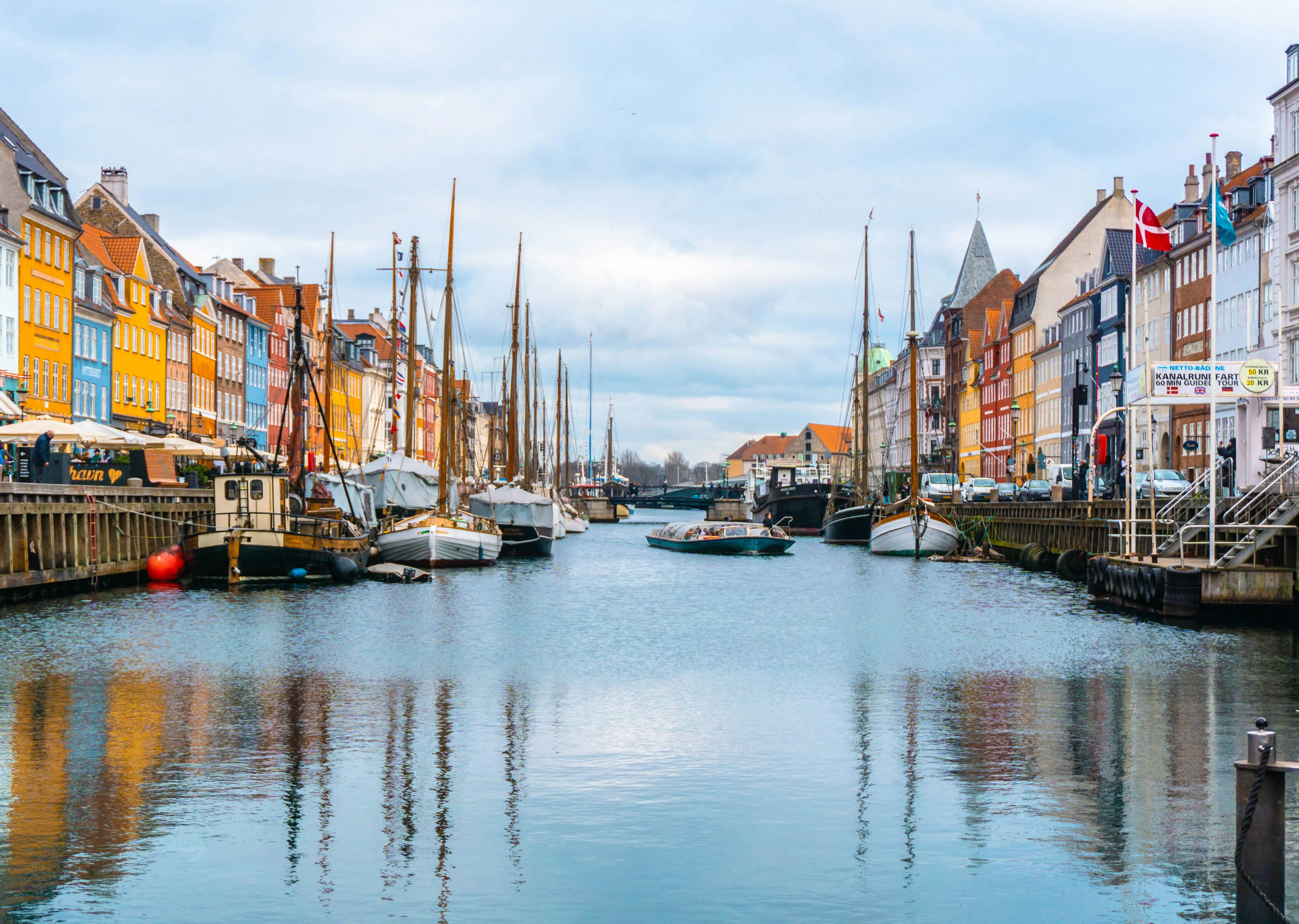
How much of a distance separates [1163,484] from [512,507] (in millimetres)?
35120

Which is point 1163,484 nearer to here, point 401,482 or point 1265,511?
point 1265,511

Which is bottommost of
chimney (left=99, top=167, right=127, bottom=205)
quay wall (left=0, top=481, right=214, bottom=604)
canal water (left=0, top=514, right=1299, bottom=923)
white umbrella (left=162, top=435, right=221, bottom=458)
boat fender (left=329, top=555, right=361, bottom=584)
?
canal water (left=0, top=514, right=1299, bottom=923)

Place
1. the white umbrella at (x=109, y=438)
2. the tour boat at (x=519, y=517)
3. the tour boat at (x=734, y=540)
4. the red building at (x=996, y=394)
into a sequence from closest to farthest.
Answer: the white umbrella at (x=109, y=438) → the tour boat at (x=519, y=517) → the tour boat at (x=734, y=540) → the red building at (x=996, y=394)

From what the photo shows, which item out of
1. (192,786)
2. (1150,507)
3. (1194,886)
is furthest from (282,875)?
(1150,507)

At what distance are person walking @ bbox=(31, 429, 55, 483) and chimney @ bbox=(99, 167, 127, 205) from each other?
59.6 meters

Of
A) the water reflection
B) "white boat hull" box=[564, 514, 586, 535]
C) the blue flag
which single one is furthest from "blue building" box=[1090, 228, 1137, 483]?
the water reflection

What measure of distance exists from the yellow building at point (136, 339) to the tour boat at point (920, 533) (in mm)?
40997

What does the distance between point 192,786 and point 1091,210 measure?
118858 mm

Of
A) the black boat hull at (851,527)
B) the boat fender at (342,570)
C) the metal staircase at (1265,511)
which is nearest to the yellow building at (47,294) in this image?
the boat fender at (342,570)

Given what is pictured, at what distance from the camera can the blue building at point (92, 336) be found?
272 ft

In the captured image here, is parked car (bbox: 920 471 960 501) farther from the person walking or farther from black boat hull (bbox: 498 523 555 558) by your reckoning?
the person walking

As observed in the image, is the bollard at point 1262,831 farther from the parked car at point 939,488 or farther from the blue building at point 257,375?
the blue building at point 257,375

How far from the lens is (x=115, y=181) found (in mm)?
104000

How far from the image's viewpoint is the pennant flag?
137 ft
